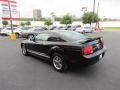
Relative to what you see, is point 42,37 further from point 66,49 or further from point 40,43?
point 66,49

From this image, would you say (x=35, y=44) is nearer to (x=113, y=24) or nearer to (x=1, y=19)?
(x=1, y=19)

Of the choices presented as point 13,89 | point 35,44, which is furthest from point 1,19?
point 13,89

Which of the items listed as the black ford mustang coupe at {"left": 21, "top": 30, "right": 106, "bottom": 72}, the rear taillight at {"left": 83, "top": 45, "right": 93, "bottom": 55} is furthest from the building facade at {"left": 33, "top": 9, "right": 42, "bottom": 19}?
the rear taillight at {"left": 83, "top": 45, "right": 93, "bottom": 55}

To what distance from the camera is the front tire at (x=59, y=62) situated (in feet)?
15.1

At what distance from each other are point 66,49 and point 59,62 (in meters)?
0.69

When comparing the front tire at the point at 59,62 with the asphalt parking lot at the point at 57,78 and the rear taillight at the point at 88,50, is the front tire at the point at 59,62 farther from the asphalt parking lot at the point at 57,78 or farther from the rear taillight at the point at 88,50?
the rear taillight at the point at 88,50

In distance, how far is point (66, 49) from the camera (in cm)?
438

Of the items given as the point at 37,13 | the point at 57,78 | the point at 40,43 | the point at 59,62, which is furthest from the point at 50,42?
the point at 37,13

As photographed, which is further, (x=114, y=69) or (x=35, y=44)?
(x=35, y=44)

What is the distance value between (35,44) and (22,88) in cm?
259

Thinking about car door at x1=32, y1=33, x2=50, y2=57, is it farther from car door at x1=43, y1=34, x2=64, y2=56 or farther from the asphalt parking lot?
the asphalt parking lot

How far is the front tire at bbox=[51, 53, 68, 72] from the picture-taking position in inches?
181

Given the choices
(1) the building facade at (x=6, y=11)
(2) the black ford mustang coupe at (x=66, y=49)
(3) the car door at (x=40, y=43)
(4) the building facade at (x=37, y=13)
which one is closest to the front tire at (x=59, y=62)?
(2) the black ford mustang coupe at (x=66, y=49)

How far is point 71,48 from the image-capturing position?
4.25 meters
